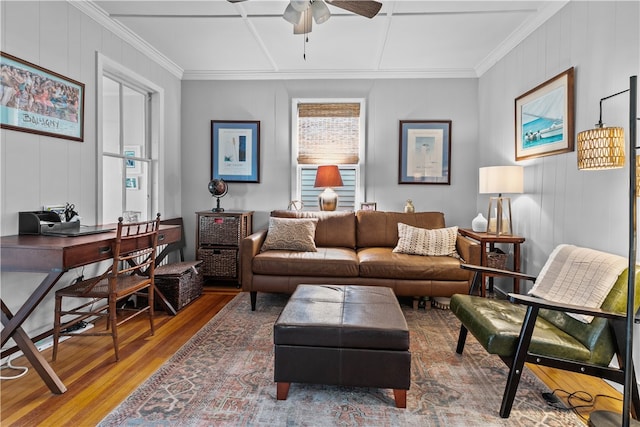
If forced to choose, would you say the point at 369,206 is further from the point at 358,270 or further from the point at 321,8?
the point at 321,8

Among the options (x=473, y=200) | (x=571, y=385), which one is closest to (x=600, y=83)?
(x=571, y=385)

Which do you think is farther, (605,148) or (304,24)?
(304,24)

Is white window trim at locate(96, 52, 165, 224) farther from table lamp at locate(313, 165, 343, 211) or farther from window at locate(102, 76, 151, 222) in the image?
table lamp at locate(313, 165, 343, 211)

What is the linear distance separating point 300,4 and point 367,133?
2383 millimetres

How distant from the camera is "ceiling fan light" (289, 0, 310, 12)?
2.34 meters

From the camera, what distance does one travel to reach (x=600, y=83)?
7.89ft

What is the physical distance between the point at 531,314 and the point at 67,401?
7.83 feet

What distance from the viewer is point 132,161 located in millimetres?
3949

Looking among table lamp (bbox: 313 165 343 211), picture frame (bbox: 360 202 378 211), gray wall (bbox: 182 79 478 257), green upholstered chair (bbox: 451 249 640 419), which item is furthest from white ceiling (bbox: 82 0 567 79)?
green upholstered chair (bbox: 451 249 640 419)

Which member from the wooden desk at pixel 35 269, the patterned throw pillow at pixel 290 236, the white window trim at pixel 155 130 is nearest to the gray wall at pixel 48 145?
the white window trim at pixel 155 130

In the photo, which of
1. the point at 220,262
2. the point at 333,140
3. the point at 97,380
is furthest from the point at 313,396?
the point at 333,140

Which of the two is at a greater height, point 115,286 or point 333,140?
point 333,140

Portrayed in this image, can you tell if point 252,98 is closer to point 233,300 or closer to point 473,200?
point 233,300

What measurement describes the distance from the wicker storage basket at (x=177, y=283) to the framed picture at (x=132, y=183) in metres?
0.97
